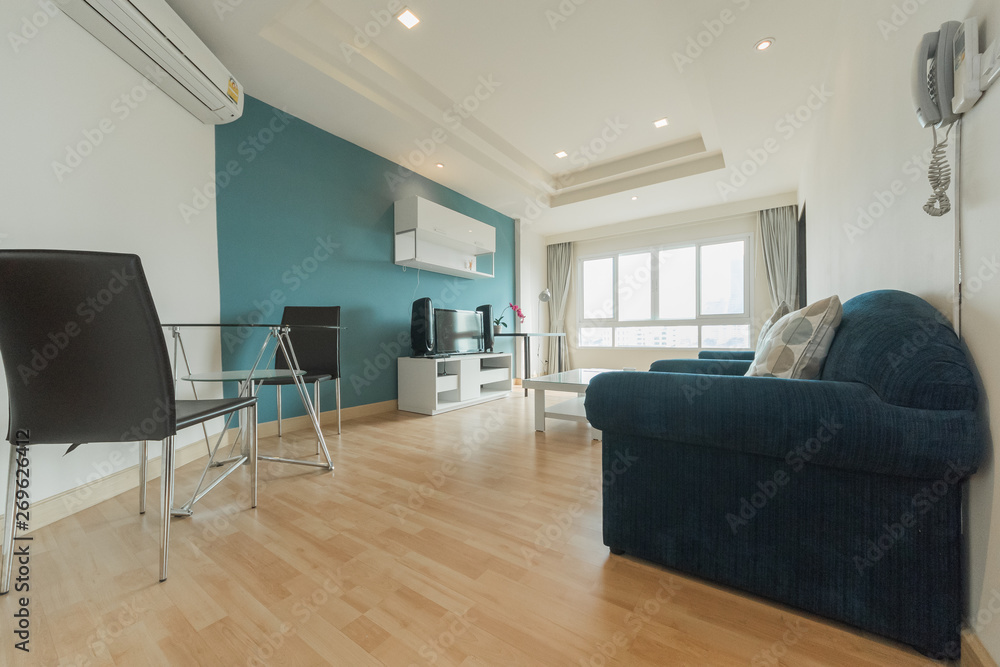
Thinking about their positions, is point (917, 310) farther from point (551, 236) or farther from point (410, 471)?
point (551, 236)

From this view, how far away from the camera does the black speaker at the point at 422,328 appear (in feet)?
12.8

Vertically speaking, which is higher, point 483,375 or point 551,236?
A: point 551,236

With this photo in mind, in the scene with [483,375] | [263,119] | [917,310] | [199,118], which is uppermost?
[263,119]

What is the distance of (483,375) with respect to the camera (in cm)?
451

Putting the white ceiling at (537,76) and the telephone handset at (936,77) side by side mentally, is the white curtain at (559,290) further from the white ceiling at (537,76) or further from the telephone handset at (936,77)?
the telephone handset at (936,77)

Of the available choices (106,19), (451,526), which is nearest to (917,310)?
(451,526)

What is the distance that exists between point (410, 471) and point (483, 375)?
7.83 ft

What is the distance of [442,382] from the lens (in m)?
3.87
